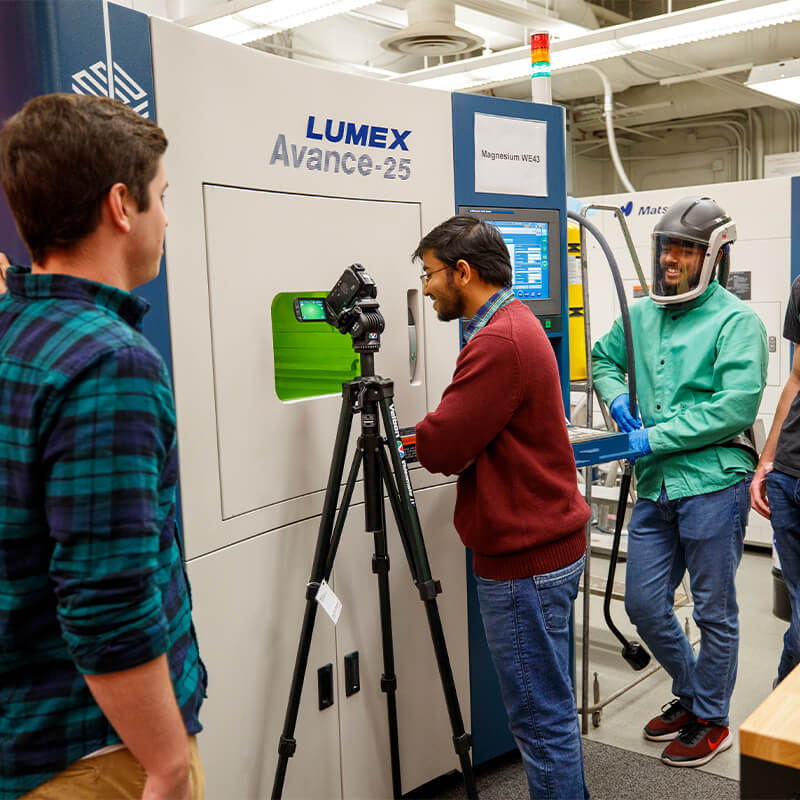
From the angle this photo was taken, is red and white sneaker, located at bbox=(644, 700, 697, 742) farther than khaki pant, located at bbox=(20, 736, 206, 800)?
Yes

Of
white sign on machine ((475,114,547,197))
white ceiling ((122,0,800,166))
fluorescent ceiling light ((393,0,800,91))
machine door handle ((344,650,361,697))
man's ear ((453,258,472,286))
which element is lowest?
machine door handle ((344,650,361,697))

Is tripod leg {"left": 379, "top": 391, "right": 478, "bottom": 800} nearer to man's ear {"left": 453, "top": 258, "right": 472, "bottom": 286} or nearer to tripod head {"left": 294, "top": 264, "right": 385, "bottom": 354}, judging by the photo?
tripod head {"left": 294, "top": 264, "right": 385, "bottom": 354}

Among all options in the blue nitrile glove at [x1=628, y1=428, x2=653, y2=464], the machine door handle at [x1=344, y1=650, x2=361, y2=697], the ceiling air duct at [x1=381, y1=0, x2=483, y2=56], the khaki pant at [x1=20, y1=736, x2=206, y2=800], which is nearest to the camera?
the khaki pant at [x1=20, y1=736, x2=206, y2=800]

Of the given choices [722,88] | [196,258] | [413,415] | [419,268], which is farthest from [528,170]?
[722,88]

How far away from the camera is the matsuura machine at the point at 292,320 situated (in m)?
1.89

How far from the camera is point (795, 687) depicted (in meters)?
1.17

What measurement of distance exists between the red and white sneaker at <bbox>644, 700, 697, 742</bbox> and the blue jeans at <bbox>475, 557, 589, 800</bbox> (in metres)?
0.99

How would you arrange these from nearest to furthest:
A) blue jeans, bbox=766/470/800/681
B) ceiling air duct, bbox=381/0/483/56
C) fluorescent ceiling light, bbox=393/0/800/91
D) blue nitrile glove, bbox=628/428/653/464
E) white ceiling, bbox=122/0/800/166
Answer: blue jeans, bbox=766/470/800/681, blue nitrile glove, bbox=628/428/653/464, fluorescent ceiling light, bbox=393/0/800/91, ceiling air duct, bbox=381/0/483/56, white ceiling, bbox=122/0/800/166

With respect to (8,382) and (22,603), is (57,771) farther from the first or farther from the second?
(8,382)

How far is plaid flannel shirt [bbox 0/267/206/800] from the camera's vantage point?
3.23 feet

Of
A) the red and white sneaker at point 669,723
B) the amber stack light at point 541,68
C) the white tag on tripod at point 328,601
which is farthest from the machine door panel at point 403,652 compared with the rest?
the amber stack light at point 541,68

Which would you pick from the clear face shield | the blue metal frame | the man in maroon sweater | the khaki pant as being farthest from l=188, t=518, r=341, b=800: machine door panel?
the clear face shield

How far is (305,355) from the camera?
2371 millimetres

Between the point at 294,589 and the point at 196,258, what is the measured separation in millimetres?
885
